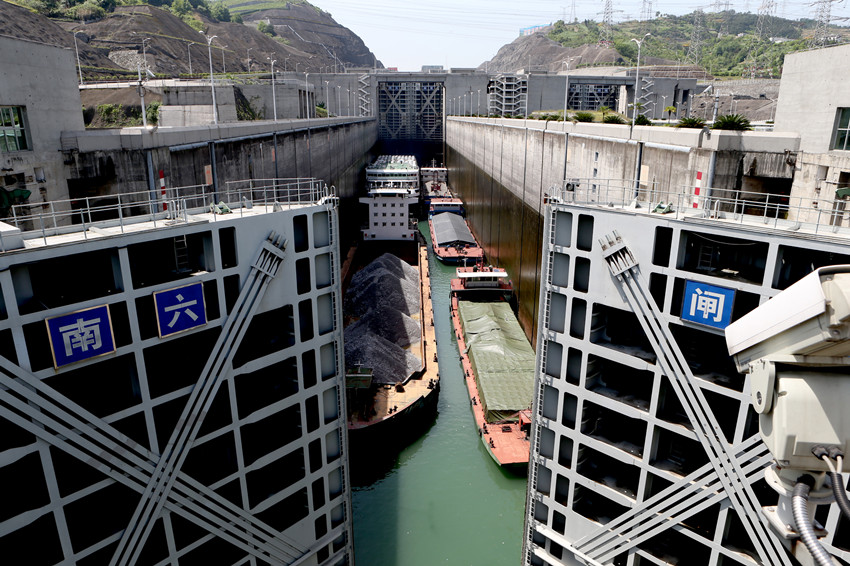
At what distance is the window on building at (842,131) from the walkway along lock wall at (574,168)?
1045 mm

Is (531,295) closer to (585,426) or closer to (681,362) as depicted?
(585,426)

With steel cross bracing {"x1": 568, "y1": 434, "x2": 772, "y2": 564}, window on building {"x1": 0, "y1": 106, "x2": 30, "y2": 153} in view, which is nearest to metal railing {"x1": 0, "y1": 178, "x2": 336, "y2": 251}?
window on building {"x1": 0, "y1": 106, "x2": 30, "y2": 153}

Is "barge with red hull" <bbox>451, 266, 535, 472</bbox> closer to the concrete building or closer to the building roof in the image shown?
the building roof

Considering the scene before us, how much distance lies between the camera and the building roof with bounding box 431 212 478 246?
55.6m

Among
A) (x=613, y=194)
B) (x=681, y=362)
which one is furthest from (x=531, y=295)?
(x=681, y=362)

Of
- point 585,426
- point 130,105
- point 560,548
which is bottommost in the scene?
point 560,548

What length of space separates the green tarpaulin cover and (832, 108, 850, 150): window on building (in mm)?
15119

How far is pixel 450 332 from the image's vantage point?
125 ft

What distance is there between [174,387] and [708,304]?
12.0m

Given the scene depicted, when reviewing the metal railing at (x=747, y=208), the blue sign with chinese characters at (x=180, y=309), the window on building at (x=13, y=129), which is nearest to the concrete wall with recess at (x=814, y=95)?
the metal railing at (x=747, y=208)

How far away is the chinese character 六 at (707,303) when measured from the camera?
12141 mm

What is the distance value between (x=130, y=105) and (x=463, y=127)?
48.9 metres

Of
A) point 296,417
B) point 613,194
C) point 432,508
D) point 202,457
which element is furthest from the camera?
point 613,194

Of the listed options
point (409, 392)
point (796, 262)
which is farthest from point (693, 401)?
point (409, 392)
